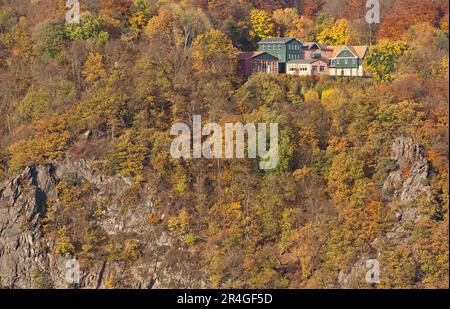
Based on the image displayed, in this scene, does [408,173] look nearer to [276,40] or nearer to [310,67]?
[310,67]

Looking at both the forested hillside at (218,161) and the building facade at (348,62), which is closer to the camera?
the forested hillside at (218,161)

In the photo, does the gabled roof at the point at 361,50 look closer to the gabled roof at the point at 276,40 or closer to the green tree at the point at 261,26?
the gabled roof at the point at 276,40

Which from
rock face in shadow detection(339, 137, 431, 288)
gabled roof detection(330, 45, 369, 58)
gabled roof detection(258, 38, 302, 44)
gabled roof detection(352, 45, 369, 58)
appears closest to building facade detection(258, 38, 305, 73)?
gabled roof detection(258, 38, 302, 44)

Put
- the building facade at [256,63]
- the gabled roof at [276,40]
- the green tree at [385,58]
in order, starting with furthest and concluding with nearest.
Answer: the gabled roof at [276,40] < the building facade at [256,63] < the green tree at [385,58]

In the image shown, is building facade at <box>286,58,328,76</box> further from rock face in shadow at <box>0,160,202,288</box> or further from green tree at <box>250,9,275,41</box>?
rock face in shadow at <box>0,160,202,288</box>

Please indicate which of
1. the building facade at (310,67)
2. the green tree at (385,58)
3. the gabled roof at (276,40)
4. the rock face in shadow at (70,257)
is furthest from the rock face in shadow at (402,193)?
the gabled roof at (276,40)

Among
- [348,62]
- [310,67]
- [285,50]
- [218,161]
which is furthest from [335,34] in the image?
[218,161]
